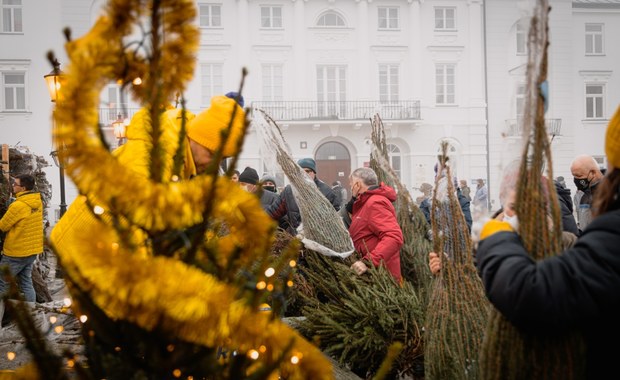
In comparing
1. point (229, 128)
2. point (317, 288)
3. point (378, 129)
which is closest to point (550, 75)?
point (229, 128)

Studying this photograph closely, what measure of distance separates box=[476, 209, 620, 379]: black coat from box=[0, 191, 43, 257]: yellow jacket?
19.6 feet

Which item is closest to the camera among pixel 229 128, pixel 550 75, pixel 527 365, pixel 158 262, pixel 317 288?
pixel 158 262

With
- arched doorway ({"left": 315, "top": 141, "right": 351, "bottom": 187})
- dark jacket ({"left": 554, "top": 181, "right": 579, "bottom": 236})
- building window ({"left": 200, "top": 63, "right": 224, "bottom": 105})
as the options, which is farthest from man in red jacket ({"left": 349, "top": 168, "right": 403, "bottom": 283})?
arched doorway ({"left": 315, "top": 141, "right": 351, "bottom": 187})

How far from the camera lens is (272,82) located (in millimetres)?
25438

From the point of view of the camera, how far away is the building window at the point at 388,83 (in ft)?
85.5

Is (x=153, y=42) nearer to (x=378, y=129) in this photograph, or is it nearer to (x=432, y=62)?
(x=378, y=129)

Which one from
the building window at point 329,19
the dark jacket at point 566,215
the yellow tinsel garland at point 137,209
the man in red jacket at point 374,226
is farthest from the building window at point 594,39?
the yellow tinsel garland at point 137,209

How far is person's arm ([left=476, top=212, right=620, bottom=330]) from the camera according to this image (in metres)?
1.42

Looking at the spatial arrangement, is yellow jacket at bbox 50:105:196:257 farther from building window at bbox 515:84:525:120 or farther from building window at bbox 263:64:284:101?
building window at bbox 263:64:284:101

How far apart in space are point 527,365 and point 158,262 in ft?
3.52

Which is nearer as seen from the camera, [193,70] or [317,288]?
[193,70]

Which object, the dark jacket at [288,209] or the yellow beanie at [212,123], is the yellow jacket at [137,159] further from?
the dark jacket at [288,209]

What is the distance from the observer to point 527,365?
1.58m

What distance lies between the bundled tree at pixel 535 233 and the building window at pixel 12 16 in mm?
26218
